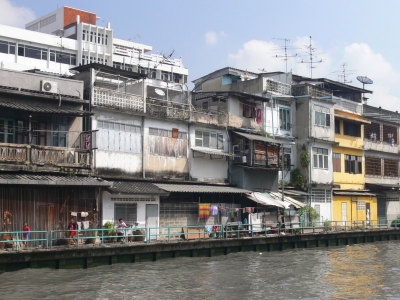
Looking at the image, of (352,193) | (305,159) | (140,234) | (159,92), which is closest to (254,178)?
(305,159)

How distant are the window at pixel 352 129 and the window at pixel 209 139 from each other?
14.5 m

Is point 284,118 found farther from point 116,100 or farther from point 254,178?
point 116,100

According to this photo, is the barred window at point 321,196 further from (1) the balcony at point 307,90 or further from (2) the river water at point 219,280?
(2) the river water at point 219,280

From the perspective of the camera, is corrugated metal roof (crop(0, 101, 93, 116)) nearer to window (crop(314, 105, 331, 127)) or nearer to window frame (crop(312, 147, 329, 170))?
window frame (crop(312, 147, 329, 170))

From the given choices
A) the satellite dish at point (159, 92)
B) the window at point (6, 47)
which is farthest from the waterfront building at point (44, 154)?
the window at point (6, 47)

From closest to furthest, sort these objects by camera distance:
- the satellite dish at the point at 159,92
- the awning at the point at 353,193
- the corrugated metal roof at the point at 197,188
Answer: the corrugated metal roof at the point at 197,188, the satellite dish at the point at 159,92, the awning at the point at 353,193

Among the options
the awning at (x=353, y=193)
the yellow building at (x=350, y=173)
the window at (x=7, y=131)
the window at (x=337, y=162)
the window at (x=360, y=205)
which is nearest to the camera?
the window at (x=7, y=131)

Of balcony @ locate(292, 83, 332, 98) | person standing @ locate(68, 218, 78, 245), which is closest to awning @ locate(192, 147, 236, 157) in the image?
balcony @ locate(292, 83, 332, 98)

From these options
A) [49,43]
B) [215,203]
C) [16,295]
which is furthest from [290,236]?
[49,43]

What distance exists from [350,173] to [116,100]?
2385 centimetres

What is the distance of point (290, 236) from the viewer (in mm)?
35375

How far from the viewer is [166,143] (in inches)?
1353

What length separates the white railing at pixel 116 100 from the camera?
30875mm

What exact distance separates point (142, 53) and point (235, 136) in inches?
1791
